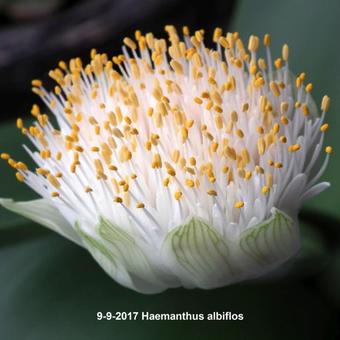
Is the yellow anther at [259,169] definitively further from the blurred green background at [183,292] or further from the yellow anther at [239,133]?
the blurred green background at [183,292]

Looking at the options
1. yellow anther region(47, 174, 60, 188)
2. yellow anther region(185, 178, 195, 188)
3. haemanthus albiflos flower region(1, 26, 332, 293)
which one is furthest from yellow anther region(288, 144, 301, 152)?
yellow anther region(47, 174, 60, 188)

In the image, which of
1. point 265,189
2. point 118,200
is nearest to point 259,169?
point 265,189

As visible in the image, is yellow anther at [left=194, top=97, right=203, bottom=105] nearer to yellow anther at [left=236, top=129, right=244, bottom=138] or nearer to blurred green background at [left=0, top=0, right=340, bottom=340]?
yellow anther at [left=236, top=129, right=244, bottom=138]

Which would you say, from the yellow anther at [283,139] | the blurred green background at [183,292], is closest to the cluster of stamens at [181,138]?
the yellow anther at [283,139]

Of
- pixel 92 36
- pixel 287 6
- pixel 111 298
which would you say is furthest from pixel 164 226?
pixel 92 36

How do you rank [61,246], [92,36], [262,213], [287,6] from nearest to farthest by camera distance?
[262,213] < [61,246] < [287,6] < [92,36]

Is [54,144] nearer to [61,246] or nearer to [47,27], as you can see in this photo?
[61,246]

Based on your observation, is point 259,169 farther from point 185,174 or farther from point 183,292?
point 183,292

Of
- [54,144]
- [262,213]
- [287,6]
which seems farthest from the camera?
[287,6]
